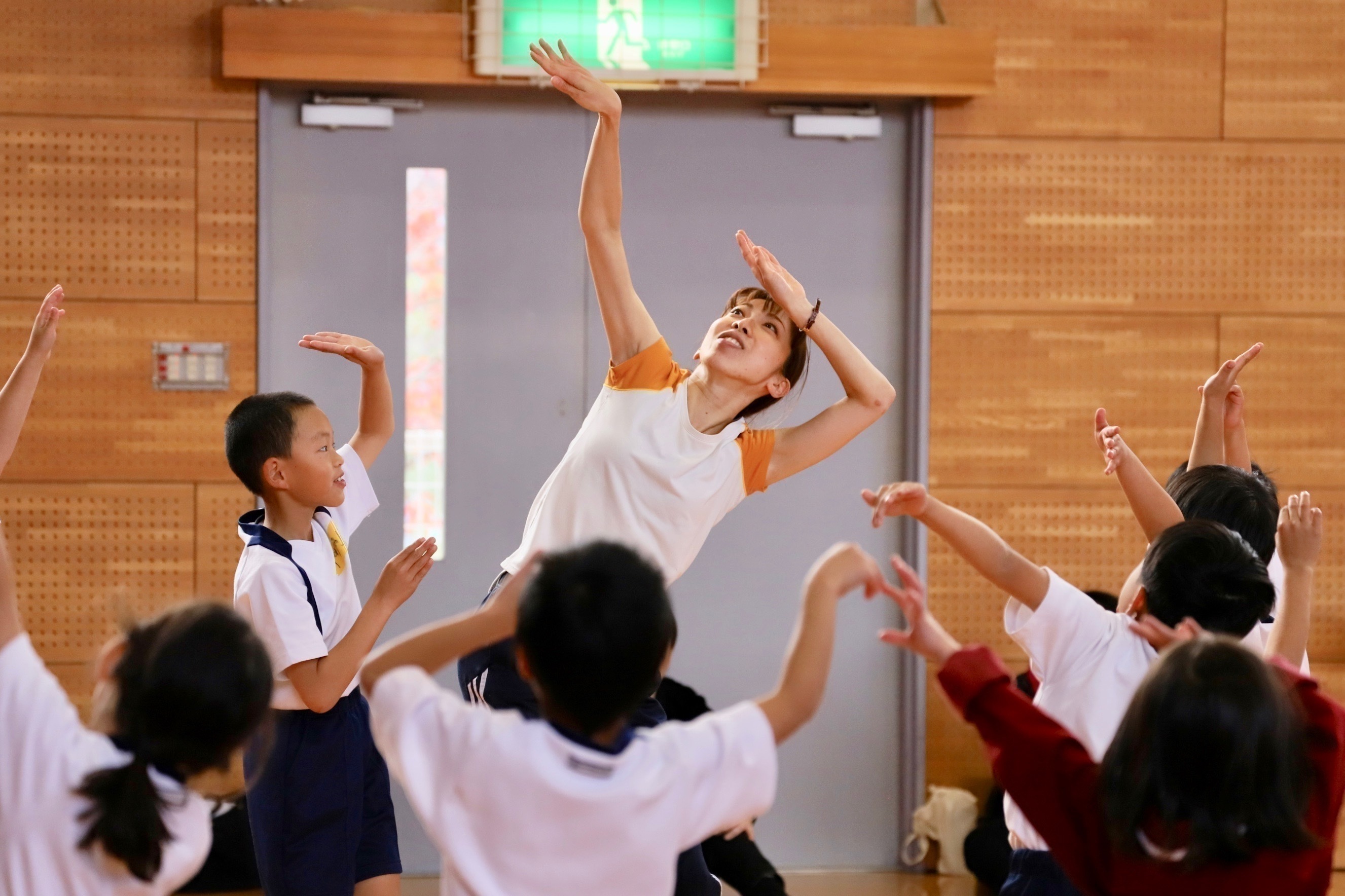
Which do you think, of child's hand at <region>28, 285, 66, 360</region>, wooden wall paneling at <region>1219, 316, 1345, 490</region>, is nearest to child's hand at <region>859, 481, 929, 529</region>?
child's hand at <region>28, 285, 66, 360</region>

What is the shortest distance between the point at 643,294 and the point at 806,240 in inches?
23.2

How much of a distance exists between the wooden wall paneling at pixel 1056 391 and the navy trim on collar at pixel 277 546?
97.3 inches

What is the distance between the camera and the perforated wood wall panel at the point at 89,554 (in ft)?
13.3

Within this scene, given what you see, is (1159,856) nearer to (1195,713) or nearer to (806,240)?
(1195,713)

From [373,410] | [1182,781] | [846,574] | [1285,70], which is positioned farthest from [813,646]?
[1285,70]

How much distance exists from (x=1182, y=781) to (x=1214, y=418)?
1780mm

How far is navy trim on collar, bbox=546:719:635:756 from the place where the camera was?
4.68 ft

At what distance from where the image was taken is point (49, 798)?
1.40 meters

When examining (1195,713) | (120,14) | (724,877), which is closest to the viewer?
(1195,713)

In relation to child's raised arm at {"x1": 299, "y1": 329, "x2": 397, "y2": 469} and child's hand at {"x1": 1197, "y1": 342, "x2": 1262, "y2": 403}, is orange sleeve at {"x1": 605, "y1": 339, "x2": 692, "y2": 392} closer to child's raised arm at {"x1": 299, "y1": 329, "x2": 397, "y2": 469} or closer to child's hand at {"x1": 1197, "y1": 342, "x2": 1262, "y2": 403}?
child's raised arm at {"x1": 299, "y1": 329, "x2": 397, "y2": 469}

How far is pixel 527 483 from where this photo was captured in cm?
425

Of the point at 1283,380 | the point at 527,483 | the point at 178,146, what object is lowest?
the point at 527,483

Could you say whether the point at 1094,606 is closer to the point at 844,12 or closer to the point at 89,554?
the point at 844,12

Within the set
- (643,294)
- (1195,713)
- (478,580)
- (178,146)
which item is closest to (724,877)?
(478,580)
